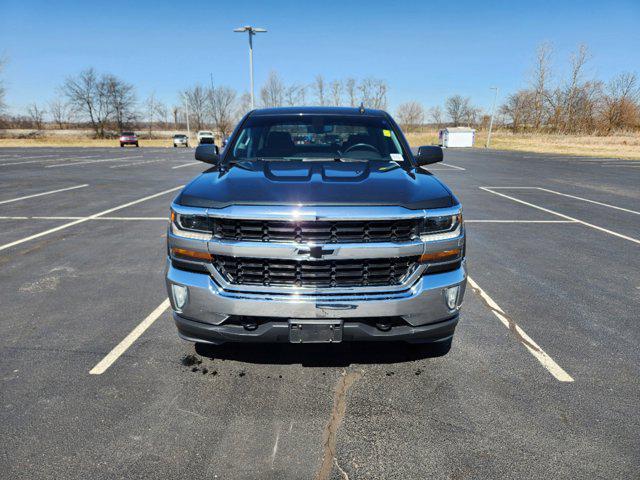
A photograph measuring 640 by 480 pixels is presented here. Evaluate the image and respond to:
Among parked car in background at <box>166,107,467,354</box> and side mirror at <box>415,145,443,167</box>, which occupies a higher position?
side mirror at <box>415,145,443,167</box>

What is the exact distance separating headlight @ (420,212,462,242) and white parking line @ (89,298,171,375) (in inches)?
98.9

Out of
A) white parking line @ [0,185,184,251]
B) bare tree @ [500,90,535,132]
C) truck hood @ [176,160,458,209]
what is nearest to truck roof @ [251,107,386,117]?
truck hood @ [176,160,458,209]

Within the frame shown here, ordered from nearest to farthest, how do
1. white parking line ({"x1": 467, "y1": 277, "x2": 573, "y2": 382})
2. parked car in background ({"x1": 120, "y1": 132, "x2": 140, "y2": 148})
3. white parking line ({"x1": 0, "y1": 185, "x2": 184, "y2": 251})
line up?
white parking line ({"x1": 467, "y1": 277, "x2": 573, "y2": 382}) < white parking line ({"x1": 0, "y1": 185, "x2": 184, "y2": 251}) < parked car in background ({"x1": 120, "y1": 132, "x2": 140, "y2": 148})

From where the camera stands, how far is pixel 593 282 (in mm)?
5016

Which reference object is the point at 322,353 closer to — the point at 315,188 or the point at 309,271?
the point at 309,271

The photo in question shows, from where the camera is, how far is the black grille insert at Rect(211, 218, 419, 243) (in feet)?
8.26

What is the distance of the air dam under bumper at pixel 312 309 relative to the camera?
2523 mm

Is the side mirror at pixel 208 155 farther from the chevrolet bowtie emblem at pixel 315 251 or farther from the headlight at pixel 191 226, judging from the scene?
the chevrolet bowtie emblem at pixel 315 251

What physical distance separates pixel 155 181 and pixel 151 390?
13.0 meters

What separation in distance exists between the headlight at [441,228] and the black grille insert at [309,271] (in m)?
0.21

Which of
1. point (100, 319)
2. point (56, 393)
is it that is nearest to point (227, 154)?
point (100, 319)

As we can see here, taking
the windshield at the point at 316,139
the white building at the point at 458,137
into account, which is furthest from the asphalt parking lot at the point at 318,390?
the white building at the point at 458,137

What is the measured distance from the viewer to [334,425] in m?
2.53

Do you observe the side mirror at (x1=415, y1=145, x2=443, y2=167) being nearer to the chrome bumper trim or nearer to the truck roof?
the truck roof
